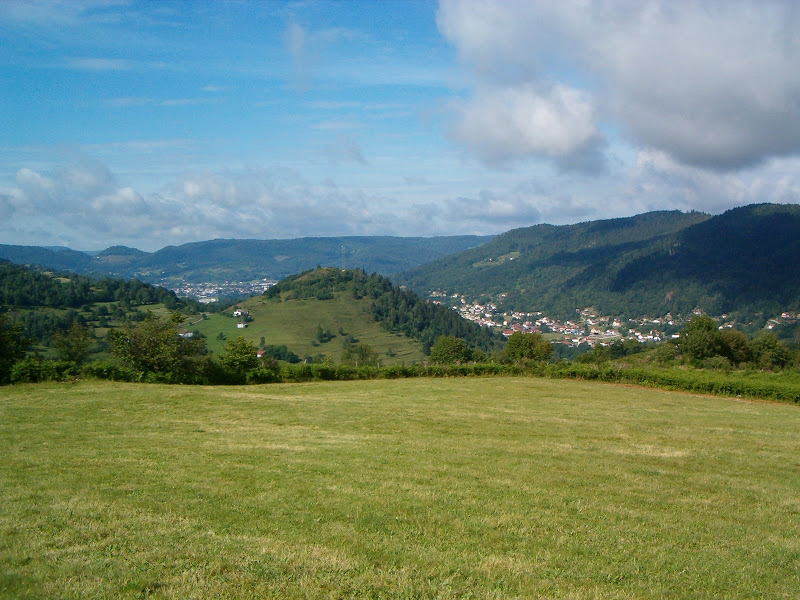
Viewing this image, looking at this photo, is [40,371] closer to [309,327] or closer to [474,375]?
[474,375]

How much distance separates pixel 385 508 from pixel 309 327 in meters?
121

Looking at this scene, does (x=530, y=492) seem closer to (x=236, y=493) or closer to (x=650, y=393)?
(x=236, y=493)

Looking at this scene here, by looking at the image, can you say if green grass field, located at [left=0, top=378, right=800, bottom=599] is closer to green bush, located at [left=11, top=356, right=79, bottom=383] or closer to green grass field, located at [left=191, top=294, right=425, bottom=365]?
green bush, located at [left=11, top=356, right=79, bottom=383]

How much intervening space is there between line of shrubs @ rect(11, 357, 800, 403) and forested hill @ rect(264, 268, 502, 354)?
85.5m

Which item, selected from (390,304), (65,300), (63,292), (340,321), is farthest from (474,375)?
(390,304)

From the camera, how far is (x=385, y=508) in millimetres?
10406

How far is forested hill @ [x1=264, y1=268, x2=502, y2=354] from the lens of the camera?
144000 millimetres

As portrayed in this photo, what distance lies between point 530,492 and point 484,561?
13.7 ft

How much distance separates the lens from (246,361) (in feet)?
128

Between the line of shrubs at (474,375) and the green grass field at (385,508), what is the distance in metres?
9.68

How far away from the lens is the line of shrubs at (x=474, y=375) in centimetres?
3111

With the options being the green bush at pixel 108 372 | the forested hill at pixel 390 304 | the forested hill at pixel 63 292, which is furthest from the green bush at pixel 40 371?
the forested hill at pixel 390 304

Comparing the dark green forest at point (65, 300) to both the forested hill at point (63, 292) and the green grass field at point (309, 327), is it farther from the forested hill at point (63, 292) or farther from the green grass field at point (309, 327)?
the green grass field at point (309, 327)

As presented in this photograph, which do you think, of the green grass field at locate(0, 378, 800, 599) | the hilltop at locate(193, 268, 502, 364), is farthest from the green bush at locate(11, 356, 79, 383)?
the hilltop at locate(193, 268, 502, 364)
